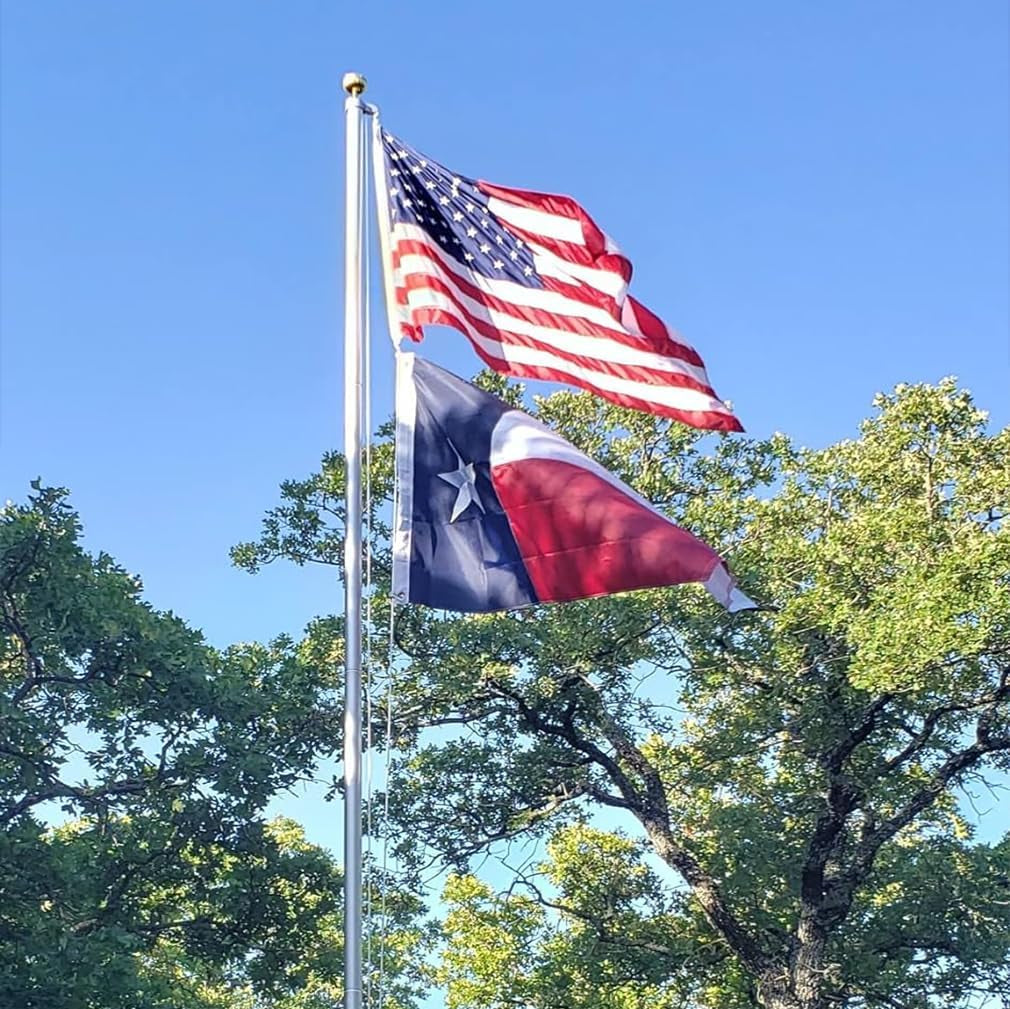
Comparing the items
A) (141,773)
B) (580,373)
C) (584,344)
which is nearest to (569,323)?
(584,344)

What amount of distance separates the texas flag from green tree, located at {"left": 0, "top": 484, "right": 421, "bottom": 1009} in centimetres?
1020

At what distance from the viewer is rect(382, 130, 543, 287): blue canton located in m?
9.61

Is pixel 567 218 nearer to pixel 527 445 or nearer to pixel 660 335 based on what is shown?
pixel 660 335

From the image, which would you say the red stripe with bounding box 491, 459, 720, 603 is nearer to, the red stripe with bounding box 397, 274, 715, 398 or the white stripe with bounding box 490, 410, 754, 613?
the white stripe with bounding box 490, 410, 754, 613

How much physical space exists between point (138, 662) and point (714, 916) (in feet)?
32.4

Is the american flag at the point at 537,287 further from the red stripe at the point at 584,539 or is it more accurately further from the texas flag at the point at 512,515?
the red stripe at the point at 584,539

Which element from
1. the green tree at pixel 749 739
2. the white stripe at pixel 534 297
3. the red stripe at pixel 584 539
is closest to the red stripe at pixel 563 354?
the white stripe at pixel 534 297

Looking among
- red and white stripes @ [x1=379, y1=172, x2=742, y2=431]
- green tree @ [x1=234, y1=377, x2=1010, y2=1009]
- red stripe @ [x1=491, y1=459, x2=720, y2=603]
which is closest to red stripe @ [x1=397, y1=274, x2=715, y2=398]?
red and white stripes @ [x1=379, y1=172, x2=742, y2=431]

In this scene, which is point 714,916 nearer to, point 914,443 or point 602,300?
point 914,443

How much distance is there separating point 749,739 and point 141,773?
31.2ft

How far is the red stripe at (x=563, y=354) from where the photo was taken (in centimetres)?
930

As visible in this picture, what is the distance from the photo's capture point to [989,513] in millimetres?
19016

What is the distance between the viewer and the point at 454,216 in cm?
995

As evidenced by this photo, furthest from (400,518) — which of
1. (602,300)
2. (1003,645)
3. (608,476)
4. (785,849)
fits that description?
(785,849)
